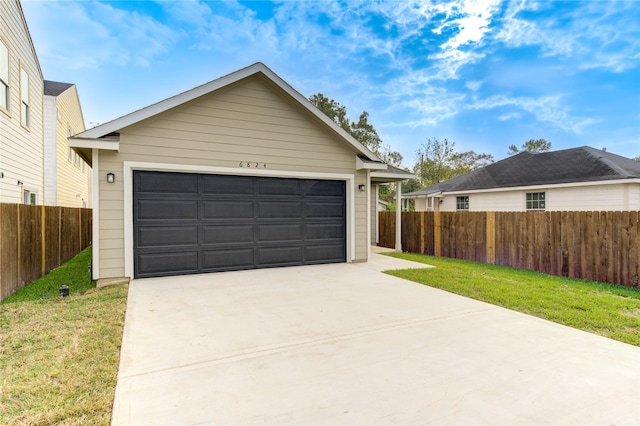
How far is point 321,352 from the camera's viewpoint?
3.34m

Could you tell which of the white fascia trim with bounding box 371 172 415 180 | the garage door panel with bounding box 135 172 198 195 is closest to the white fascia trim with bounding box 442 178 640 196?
the white fascia trim with bounding box 371 172 415 180

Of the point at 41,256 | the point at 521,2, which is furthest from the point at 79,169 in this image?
the point at 521,2

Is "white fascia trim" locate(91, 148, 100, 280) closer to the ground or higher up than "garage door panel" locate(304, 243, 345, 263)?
higher up

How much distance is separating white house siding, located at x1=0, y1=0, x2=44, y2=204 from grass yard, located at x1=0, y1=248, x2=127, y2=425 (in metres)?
4.76

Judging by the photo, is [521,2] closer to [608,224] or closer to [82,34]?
[608,224]

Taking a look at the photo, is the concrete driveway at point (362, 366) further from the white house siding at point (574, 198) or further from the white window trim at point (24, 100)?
the white house siding at point (574, 198)

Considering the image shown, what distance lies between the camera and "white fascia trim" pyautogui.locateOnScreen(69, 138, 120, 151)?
Result: 6.04 metres

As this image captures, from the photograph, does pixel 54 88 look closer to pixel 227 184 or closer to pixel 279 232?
pixel 227 184

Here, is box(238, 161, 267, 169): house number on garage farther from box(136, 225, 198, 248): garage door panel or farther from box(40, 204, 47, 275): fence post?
box(40, 204, 47, 275): fence post

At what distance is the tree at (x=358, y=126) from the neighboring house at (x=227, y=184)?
19.2 m

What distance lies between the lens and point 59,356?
3174mm

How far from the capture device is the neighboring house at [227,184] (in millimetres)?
6539

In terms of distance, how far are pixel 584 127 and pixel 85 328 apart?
99.1ft

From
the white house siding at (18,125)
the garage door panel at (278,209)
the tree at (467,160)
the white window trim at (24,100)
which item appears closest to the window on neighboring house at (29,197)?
the white house siding at (18,125)
